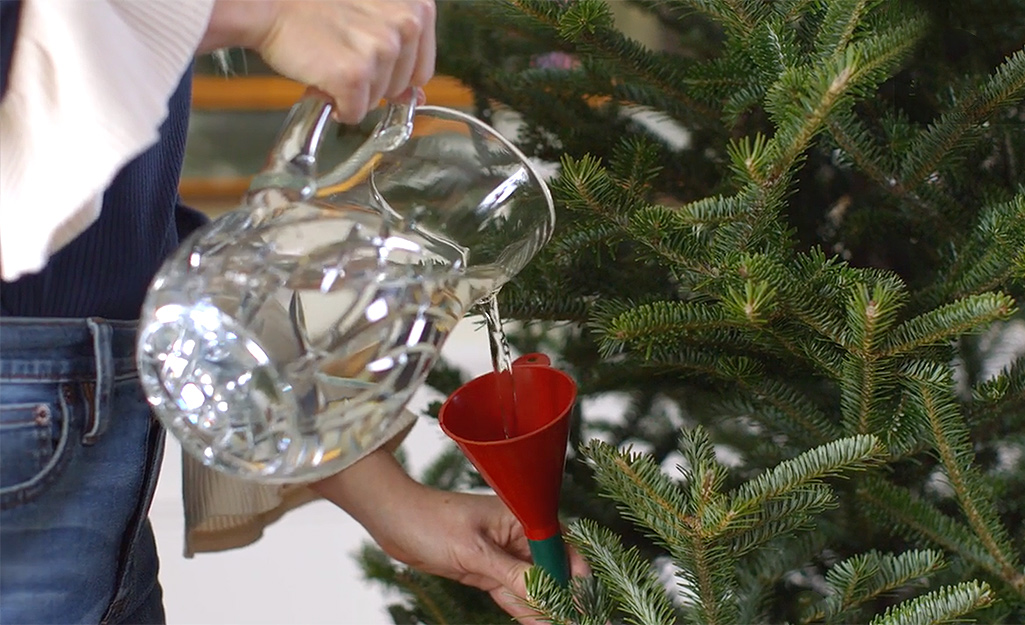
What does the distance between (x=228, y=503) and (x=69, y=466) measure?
22 centimetres

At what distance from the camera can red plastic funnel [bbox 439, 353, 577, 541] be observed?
50 cm

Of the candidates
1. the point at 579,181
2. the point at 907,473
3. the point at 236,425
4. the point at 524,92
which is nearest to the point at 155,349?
the point at 236,425

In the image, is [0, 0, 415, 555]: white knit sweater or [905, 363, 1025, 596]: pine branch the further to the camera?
[905, 363, 1025, 596]: pine branch

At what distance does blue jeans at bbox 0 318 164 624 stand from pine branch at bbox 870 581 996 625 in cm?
37

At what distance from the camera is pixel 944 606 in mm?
451

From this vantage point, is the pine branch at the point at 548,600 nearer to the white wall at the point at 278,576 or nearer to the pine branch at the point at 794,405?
the pine branch at the point at 794,405

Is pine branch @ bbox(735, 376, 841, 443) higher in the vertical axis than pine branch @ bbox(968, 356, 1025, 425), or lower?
lower

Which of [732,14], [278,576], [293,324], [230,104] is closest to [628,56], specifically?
[732,14]

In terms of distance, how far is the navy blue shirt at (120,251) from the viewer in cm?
49

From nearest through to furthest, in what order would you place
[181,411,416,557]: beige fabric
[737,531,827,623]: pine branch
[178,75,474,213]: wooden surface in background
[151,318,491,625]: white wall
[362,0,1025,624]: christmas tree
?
[362,0,1025,624]: christmas tree, [737,531,827,623]: pine branch, [181,411,416,557]: beige fabric, [151,318,491,625]: white wall, [178,75,474,213]: wooden surface in background

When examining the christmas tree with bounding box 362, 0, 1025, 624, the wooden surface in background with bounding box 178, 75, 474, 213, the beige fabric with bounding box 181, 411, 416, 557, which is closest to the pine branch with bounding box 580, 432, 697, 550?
the christmas tree with bounding box 362, 0, 1025, 624

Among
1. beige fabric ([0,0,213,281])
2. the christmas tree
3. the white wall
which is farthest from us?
the white wall

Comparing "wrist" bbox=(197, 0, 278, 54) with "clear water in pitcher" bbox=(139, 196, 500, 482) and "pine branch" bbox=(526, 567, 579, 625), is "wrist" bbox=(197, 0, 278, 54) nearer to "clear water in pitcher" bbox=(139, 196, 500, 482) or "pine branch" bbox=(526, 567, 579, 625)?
"clear water in pitcher" bbox=(139, 196, 500, 482)

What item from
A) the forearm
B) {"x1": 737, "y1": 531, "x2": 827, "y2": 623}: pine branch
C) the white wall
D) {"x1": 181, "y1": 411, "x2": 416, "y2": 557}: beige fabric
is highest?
{"x1": 737, "y1": 531, "x2": 827, "y2": 623}: pine branch
